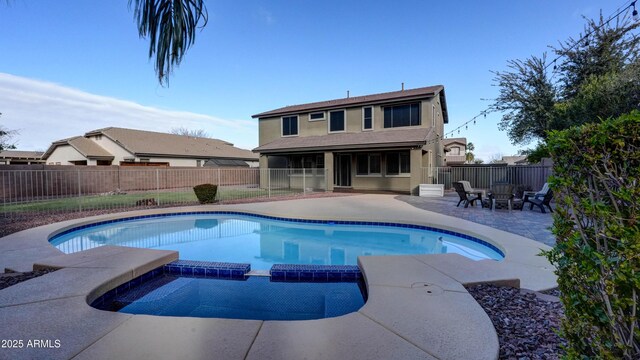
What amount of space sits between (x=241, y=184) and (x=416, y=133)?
15.5 meters

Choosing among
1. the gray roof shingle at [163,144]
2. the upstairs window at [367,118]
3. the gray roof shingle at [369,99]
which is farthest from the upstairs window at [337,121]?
the gray roof shingle at [163,144]

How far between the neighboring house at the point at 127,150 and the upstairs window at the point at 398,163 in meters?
16.6

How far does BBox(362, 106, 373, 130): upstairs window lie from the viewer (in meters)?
18.5

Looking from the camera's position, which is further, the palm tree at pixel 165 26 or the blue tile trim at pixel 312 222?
the blue tile trim at pixel 312 222

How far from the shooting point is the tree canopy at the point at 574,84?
541 inches

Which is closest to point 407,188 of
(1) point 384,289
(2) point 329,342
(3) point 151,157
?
(1) point 384,289

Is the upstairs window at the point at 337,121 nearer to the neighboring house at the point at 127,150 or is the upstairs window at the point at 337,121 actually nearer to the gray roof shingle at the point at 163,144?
the neighboring house at the point at 127,150

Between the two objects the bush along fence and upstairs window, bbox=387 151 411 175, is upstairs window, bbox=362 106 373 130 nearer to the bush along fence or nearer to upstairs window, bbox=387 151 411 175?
upstairs window, bbox=387 151 411 175

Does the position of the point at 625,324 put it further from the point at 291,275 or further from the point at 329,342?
the point at 291,275

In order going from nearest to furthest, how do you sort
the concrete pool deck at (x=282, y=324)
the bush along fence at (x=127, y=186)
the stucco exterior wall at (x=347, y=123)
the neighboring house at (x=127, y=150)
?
1. the concrete pool deck at (x=282, y=324)
2. the bush along fence at (x=127, y=186)
3. the stucco exterior wall at (x=347, y=123)
4. the neighboring house at (x=127, y=150)

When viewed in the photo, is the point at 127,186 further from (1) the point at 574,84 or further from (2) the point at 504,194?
(1) the point at 574,84

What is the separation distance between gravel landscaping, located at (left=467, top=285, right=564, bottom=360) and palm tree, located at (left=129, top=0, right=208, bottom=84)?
3.02 m

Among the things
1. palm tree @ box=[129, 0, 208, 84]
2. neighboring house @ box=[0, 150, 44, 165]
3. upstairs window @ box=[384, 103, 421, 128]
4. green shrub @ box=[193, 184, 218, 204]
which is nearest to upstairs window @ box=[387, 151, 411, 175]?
upstairs window @ box=[384, 103, 421, 128]

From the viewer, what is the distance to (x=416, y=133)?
1630 cm
